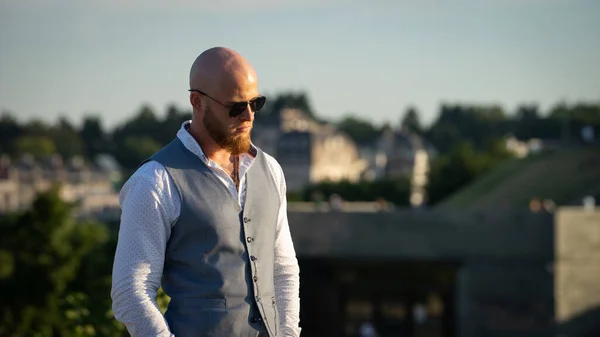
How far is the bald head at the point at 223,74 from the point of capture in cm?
363

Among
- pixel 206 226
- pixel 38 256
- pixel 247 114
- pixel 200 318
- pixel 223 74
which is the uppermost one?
pixel 223 74

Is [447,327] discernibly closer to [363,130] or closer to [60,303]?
Result: [60,303]

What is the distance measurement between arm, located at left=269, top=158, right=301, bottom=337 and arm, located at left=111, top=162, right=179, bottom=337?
1.68 ft

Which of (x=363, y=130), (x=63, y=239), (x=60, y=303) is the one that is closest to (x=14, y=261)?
(x=63, y=239)

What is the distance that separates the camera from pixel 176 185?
3.58 metres

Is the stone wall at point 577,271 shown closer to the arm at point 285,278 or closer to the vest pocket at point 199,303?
the arm at point 285,278

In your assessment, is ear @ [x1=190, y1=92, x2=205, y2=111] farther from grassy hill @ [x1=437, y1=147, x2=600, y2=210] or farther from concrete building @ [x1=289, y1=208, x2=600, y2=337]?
grassy hill @ [x1=437, y1=147, x2=600, y2=210]

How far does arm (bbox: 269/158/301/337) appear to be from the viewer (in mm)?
3879

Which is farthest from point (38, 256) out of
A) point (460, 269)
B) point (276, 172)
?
point (276, 172)

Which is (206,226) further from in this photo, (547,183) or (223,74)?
(547,183)

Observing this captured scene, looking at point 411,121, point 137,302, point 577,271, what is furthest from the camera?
point 411,121

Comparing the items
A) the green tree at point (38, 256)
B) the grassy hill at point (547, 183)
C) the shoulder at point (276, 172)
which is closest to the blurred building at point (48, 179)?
the grassy hill at point (547, 183)

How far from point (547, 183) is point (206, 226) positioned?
3782 centimetres

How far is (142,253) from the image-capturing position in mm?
3488
